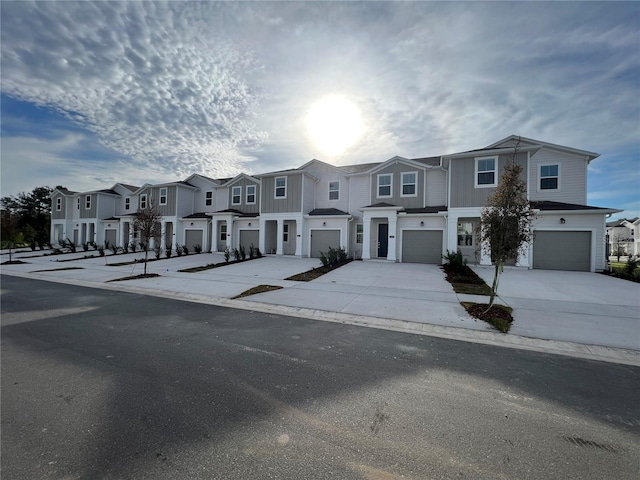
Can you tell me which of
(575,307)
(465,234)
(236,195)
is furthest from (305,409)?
(236,195)

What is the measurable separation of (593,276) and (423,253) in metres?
7.43

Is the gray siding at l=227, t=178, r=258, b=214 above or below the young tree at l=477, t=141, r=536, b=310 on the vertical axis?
above

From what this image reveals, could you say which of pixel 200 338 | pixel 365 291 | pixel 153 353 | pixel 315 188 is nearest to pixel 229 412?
pixel 153 353

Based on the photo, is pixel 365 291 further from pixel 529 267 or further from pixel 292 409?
pixel 529 267

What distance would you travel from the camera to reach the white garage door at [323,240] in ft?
65.0

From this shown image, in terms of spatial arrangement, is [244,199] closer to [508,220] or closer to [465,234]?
[465,234]

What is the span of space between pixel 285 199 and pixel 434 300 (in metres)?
14.8

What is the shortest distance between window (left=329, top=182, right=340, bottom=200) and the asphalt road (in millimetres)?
16806

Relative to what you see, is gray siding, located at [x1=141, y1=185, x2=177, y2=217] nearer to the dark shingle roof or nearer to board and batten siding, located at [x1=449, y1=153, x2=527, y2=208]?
the dark shingle roof

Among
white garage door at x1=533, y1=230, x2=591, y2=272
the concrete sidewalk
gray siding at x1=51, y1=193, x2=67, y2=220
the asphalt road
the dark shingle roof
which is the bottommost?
the asphalt road

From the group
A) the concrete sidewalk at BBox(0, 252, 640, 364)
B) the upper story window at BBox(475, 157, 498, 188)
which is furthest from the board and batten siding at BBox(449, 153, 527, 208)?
the concrete sidewalk at BBox(0, 252, 640, 364)

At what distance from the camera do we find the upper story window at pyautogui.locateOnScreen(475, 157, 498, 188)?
15.4 meters

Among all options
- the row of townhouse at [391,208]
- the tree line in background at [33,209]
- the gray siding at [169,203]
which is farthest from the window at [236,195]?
the tree line in background at [33,209]

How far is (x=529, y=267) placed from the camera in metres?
14.8
